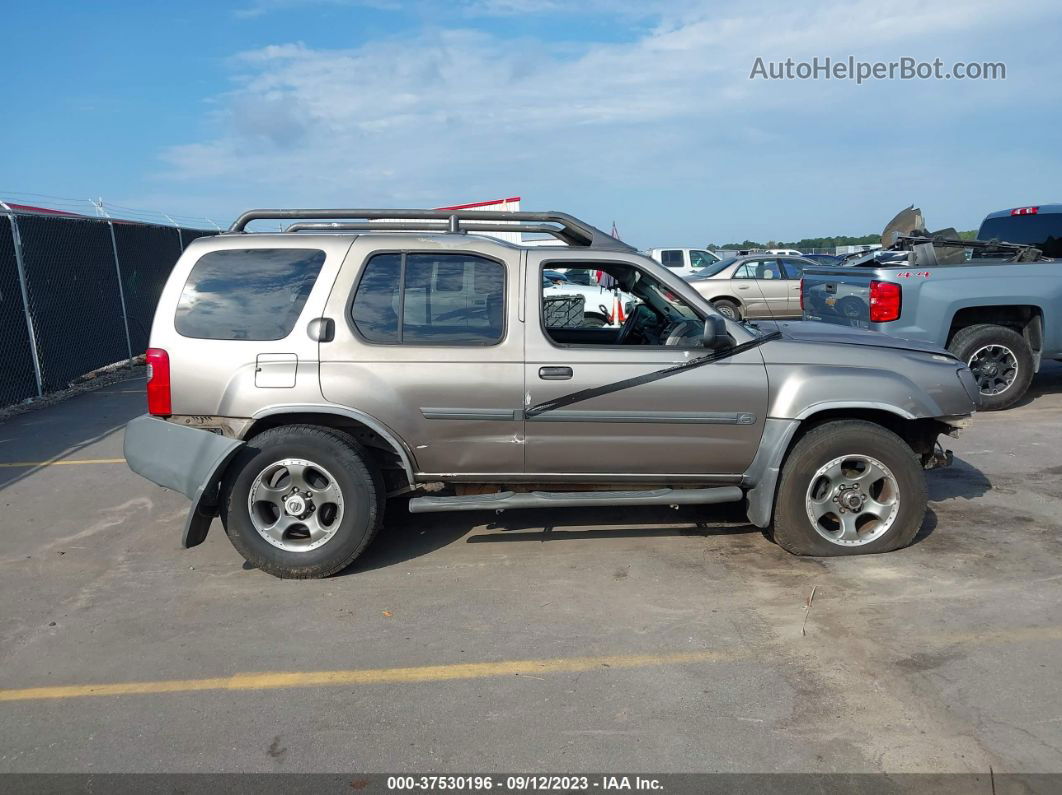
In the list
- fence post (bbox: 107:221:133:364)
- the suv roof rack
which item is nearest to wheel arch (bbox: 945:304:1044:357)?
the suv roof rack

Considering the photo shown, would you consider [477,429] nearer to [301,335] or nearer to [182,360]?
[301,335]

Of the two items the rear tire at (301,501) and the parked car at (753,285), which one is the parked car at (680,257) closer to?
the parked car at (753,285)

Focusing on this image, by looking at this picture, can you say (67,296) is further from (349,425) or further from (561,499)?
(561,499)

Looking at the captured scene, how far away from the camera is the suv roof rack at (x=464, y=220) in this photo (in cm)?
503

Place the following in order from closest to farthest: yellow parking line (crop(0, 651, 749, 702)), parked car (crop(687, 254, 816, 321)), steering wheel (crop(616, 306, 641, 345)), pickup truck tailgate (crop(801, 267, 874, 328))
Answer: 1. yellow parking line (crop(0, 651, 749, 702))
2. steering wheel (crop(616, 306, 641, 345))
3. pickup truck tailgate (crop(801, 267, 874, 328))
4. parked car (crop(687, 254, 816, 321))

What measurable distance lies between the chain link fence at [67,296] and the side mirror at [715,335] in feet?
28.8

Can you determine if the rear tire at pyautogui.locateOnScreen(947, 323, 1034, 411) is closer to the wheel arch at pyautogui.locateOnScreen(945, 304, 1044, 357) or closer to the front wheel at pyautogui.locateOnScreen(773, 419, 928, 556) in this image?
the wheel arch at pyautogui.locateOnScreen(945, 304, 1044, 357)

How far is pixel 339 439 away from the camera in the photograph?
15.3 ft

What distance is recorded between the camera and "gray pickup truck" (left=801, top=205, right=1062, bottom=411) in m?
8.03

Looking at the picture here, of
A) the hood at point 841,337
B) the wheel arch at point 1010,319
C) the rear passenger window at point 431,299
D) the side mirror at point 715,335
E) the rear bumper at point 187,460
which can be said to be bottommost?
the rear bumper at point 187,460

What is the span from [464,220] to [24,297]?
7617mm

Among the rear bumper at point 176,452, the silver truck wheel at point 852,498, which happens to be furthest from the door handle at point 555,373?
the rear bumper at point 176,452

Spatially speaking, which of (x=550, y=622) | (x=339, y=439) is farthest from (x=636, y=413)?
(x=339, y=439)

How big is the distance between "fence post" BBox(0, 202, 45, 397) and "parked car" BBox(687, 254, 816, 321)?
1221 centimetres
